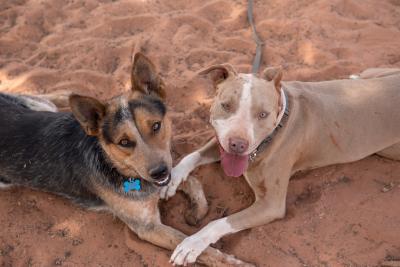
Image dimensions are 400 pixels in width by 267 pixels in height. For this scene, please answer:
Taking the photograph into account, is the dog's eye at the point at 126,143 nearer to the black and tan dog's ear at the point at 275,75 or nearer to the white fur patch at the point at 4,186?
the black and tan dog's ear at the point at 275,75

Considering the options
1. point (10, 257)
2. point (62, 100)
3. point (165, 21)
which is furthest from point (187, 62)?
point (10, 257)

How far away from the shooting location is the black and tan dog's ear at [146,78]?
128 inches

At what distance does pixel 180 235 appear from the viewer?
3596mm

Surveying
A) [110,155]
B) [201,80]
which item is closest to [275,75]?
[110,155]

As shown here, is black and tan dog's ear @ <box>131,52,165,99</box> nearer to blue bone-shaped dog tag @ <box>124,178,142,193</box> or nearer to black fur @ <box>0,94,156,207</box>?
black fur @ <box>0,94,156,207</box>

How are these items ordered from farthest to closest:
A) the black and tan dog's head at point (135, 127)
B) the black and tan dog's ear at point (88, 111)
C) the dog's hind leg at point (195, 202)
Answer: the dog's hind leg at point (195, 202), the black and tan dog's head at point (135, 127), the black and tan dog's ear at point (88, 111)

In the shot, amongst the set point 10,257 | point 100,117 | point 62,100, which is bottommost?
point 10,257

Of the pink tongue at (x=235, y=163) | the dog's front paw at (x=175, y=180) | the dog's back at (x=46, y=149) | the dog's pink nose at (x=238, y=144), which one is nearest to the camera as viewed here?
the dog's pink nose at (x=238, y=144)

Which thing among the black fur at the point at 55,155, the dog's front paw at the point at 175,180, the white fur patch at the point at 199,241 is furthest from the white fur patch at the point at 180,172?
the white fur patch at the point at 199,241

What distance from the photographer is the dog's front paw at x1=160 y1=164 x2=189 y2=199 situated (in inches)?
157

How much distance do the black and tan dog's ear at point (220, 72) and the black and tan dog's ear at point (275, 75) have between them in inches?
11.7

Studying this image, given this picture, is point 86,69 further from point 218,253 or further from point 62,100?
point 218,253

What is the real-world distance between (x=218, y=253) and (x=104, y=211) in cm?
127

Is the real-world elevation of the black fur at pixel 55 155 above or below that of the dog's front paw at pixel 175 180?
above
